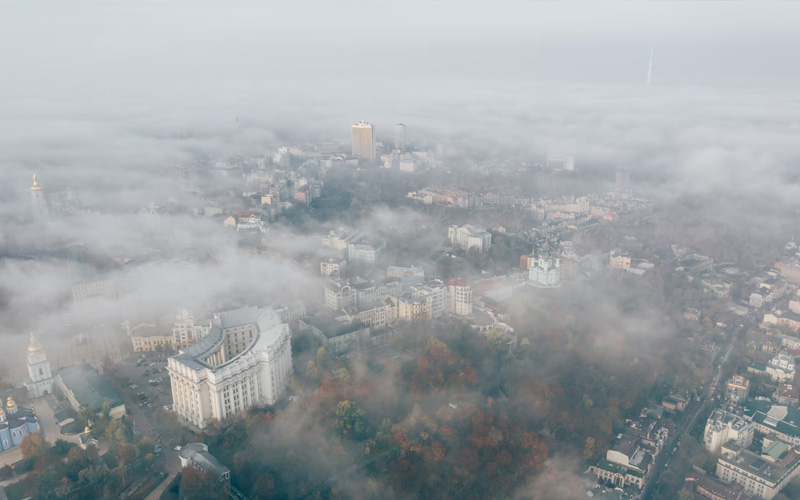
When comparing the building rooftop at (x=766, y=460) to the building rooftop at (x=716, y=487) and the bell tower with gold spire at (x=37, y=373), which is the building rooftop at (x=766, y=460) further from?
the bell tower with gold spire at (x=37, y=373)

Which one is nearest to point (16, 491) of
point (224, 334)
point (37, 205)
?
point (224, 334)

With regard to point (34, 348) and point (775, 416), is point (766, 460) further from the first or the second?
point (34, 348)

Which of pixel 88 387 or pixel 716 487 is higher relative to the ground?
pixel 88 387

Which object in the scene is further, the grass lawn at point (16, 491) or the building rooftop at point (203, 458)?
the building rooftop at point (203, 458)

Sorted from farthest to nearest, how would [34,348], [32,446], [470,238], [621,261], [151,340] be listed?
[470,238]
[621,261]
[151,340]
[34,348]
[32,446]

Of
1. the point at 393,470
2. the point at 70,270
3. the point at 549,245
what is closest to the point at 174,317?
the point at 70,270

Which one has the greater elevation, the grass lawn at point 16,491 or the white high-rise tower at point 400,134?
the white high-rise tower at point 400,134

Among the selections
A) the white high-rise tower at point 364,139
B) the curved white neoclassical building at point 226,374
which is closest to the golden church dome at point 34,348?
the curved white neoclassical building at point 226,374
